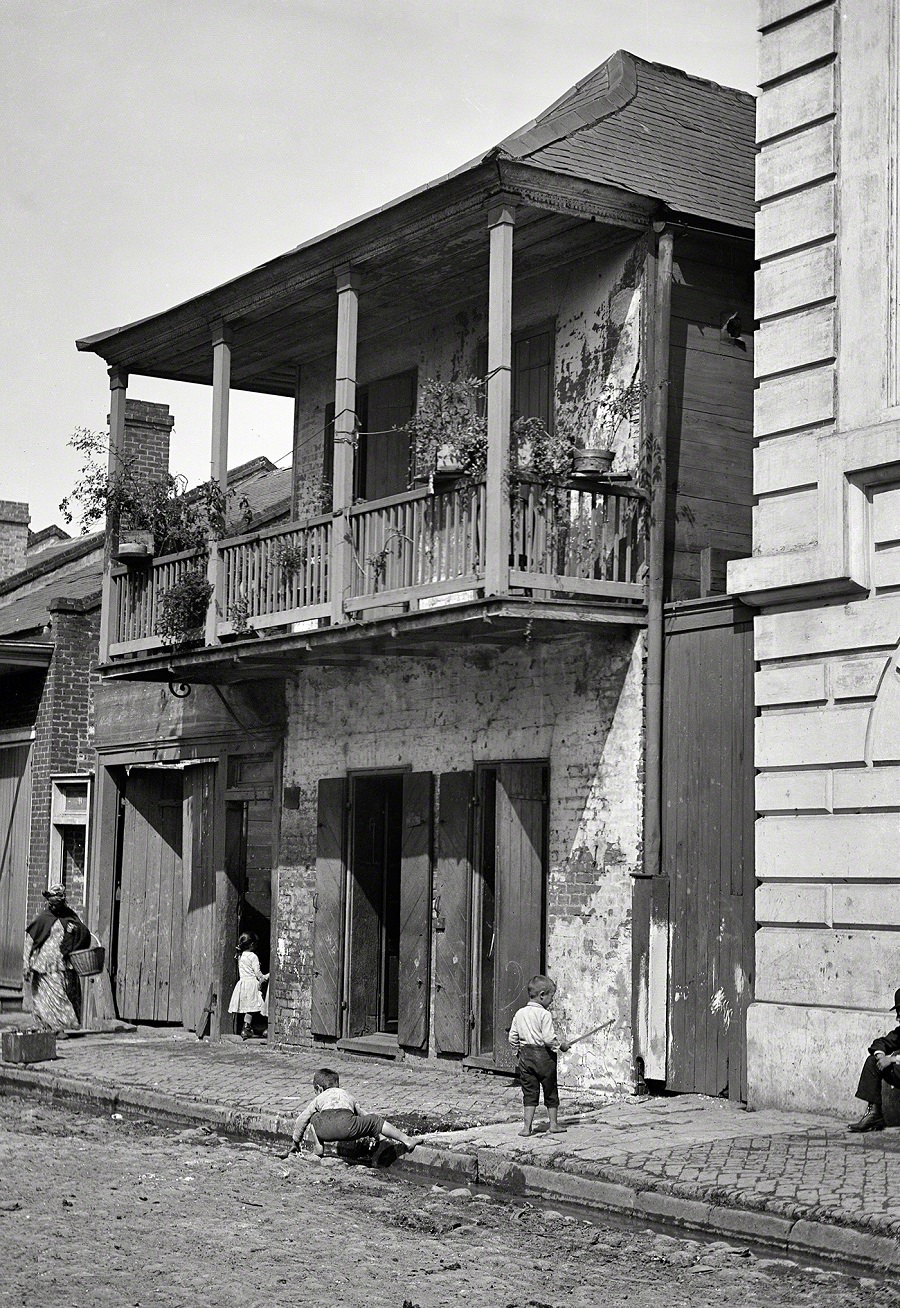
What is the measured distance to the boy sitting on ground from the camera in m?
9.85

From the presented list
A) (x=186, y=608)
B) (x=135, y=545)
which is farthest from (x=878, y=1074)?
(x=135, y=545)

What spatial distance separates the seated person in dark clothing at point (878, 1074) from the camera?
32.2 ft

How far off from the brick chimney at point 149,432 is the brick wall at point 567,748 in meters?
7.23

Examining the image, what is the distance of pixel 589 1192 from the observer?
8867mm

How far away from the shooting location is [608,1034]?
41.5 ft

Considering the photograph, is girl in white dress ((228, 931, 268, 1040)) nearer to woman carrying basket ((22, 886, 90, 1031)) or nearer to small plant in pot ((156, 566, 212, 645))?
woman carrying basket ((22, 886, 90, 1031))

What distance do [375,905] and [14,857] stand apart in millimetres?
7494

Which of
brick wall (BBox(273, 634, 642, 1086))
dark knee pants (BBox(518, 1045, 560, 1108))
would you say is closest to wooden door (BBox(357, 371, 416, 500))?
brick wall (BBox(273, 634, 642, 1086))

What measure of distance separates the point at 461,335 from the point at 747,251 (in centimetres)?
296

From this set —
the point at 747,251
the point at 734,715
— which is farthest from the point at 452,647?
the point at 747,251

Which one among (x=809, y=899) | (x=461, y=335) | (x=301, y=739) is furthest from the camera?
(x=301, y=739)

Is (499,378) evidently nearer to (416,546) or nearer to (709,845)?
(416,546)

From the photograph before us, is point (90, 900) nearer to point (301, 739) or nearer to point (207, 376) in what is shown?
point (301, 739)

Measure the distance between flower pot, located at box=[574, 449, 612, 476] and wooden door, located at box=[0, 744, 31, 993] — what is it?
1103 cm
